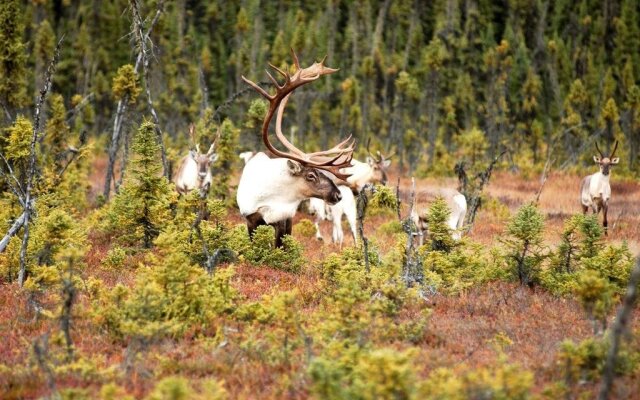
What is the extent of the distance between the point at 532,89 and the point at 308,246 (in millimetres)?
32556

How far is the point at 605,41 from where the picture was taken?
193 ft

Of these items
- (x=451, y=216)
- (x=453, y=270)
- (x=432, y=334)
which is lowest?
(x=432, y=334)

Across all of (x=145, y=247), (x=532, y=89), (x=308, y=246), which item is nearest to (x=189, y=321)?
(x=145, y=247)

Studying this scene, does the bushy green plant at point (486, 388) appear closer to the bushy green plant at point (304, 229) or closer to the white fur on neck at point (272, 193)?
the white fur on neck at point (272, 193)

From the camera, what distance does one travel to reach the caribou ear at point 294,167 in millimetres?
10555

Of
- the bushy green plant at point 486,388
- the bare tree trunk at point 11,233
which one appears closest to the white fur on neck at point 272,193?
the bare tree trunk at point 11,233

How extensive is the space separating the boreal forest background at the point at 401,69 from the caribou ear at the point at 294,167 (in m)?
18.1

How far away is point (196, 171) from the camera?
1661 cm

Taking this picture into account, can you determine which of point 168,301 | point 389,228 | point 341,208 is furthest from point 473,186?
point 168,301

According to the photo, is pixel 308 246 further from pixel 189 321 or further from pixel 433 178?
pixel 433 178

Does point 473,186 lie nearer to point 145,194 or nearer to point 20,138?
point 145,194

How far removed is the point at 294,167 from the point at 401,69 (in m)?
40.4

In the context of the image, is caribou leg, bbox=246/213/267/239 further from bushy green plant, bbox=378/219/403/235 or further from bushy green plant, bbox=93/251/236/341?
bushy green plant, bbox=378/219/403/235

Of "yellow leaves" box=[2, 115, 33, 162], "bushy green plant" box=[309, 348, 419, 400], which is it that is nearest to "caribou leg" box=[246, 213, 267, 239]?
"yellow leaves" box=[2, 115, 33, 162]
